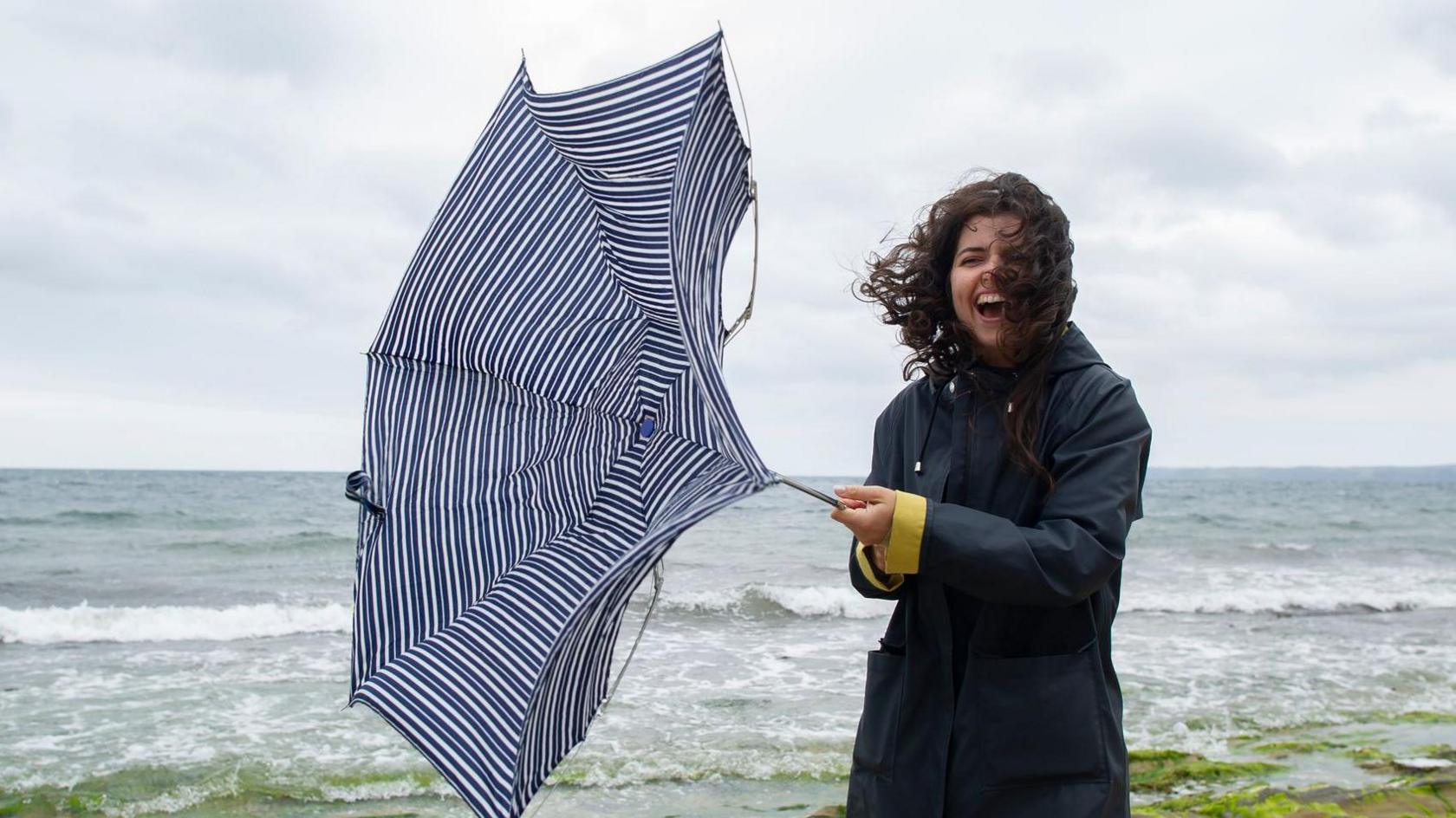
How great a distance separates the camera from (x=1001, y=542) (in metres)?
1.85

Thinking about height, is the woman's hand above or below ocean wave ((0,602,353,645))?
above

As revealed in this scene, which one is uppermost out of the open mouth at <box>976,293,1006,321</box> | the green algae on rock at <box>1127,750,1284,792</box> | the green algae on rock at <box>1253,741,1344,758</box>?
the open mouth at <box>976,293,1006,321</box>

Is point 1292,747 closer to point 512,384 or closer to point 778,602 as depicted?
point 512,384

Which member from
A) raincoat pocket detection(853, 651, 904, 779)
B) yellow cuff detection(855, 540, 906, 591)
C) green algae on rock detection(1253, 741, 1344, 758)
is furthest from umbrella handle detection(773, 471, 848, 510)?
green algae on rock detection(1253, 741, 1344, 758)

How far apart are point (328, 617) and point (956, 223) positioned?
38.1 feet

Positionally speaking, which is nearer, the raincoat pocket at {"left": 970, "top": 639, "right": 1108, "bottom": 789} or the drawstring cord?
the raincoat pocket at {"left": 970, "top": 639, "right": 1108, "bottom": 789}

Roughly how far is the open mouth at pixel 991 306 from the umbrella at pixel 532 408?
0.50 meters

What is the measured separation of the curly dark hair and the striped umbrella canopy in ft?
1.41

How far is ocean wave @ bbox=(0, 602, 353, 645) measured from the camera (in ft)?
36.7

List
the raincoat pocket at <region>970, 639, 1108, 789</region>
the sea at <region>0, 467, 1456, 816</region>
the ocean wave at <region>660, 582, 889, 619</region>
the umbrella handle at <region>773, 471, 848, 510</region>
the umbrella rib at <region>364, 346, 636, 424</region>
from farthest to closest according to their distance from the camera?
the ocean wave at <region>660, 582, 889, 619</region>, the sea at <region>0, 467, 1456, 816</region>, the umbrella rib at <region>364, 346, 636, 424</region>, the raincoat pocket at <region>970, 639, 1108, 789</region>, the umbrella handle at <region>773, 471, 848, 510</region>

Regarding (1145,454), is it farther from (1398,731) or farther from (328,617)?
(328,617)

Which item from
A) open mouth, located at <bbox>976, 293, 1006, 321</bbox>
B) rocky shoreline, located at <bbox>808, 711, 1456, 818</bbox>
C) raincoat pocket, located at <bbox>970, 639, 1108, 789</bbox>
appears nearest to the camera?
raincoat pocket, located at <bbox>970, 639, 1108, 789</bbox>

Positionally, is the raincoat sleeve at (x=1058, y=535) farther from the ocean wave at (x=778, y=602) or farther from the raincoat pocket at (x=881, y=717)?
the ocean wave at (x=778, y=602)

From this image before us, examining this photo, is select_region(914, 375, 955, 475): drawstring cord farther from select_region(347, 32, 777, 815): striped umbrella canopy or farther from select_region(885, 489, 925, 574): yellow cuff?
select_region(347, 32, 777, 815): striped umbrella canopy
